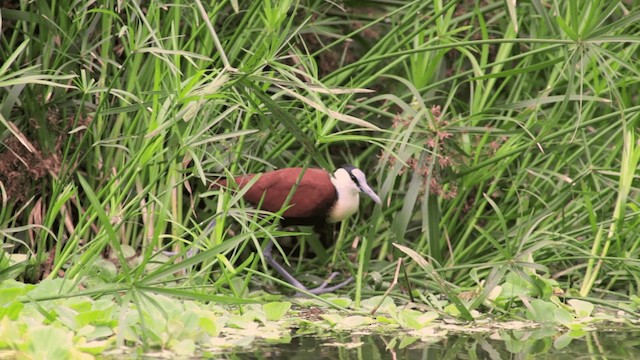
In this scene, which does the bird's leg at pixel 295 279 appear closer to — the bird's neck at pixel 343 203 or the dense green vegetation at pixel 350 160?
the dense green vegetation at pixel 350 160

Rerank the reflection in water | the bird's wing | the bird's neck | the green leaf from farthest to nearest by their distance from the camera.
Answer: the bird's neck, the bird's wing, the green leaf, the reflection in water

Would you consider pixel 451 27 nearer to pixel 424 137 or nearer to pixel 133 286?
pixel 424 137

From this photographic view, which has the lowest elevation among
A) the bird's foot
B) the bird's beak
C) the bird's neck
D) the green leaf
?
the bird's foot

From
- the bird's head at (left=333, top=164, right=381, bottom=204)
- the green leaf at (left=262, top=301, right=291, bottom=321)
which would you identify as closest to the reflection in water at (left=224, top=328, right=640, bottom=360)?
the green leaf at (left=262, top=301, right=291, bottom=321)

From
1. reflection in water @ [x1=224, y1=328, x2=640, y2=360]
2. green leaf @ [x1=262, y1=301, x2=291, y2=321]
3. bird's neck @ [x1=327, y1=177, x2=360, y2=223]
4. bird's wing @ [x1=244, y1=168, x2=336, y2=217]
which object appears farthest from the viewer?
bird's neck @ [x1=327, y1=177, x2=360, y2=223]

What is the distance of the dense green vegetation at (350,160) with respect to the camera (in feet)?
10.7

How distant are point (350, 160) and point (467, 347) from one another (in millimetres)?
1559

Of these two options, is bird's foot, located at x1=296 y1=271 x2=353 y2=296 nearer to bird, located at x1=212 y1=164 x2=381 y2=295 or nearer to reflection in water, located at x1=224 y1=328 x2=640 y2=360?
bird, located at x1=212 y1=164 x2=381 y2=295

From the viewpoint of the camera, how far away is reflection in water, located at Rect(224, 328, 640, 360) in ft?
9.07

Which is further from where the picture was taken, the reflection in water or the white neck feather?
the white neck feather

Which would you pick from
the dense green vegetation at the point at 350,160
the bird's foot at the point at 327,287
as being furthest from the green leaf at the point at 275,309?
the bird's foot at the point at 327,287

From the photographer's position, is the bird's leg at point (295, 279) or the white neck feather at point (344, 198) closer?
the bird's leg at point (295, 279)

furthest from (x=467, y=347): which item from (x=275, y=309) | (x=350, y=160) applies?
(x=350, y=160)

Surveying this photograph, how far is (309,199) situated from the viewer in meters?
3.88
